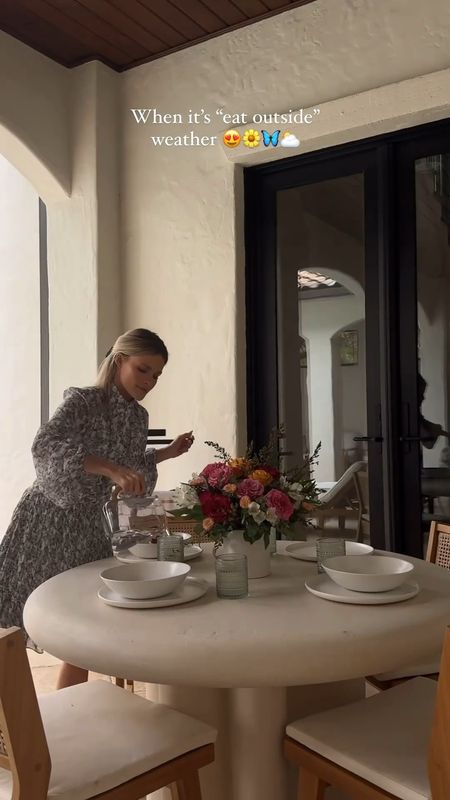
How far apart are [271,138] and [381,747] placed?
274 cm

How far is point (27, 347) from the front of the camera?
17.3 ft

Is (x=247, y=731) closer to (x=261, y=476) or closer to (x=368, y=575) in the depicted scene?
(x=368, y=575)

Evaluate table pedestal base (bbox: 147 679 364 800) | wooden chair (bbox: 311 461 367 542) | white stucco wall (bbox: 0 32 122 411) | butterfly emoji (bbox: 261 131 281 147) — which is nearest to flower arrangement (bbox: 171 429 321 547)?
table pedestal base (bbox: 147 679 364 800)

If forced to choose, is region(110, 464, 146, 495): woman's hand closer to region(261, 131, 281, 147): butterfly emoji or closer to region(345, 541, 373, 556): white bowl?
region(345, 541, 373, 556): white bowl

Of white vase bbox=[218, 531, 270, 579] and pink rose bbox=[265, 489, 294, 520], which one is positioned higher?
pink rose bbox=[265, 489, 294, 520]

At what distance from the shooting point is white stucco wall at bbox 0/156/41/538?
5.17 metres

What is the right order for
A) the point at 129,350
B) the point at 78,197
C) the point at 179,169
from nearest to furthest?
1. the point at 129,350
2. the point at 179,169
3. the point at 78,197

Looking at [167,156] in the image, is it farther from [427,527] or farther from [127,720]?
[127,720]

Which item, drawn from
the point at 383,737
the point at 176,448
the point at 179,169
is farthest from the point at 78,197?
the point at 383,737

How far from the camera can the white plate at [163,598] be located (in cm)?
150

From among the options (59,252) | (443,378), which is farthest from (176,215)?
(443,378)

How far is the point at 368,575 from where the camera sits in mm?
1529

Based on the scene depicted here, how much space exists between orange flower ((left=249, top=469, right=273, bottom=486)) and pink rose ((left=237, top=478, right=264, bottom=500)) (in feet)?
0.04

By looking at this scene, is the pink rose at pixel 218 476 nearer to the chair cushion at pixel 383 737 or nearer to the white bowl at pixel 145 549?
the white bowl at pixel 145 549
